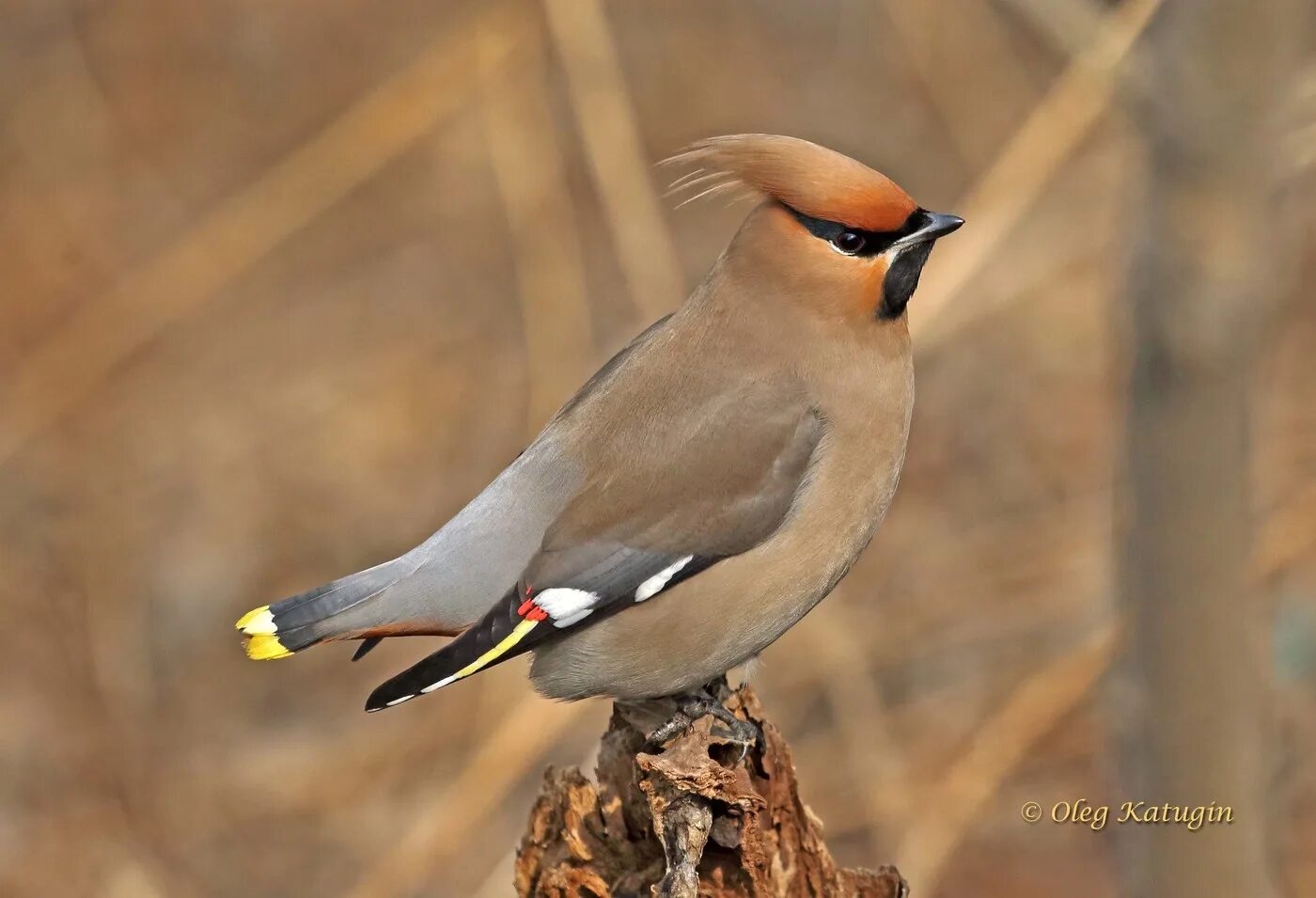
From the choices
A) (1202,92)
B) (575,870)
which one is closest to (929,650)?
(575,870)

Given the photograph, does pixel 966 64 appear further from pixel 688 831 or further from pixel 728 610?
pixel 688 831

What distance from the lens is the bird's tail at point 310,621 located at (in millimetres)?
3211

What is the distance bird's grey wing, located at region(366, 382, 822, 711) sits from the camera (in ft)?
10.7

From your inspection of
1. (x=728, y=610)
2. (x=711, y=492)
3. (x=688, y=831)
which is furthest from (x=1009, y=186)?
(x=688, y=831)

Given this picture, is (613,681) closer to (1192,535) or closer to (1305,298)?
(1192,535)

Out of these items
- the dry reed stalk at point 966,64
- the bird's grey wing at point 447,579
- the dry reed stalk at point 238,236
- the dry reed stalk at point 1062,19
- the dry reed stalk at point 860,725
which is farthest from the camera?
the dry reed stalk at point 966,64

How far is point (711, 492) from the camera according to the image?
329 centimetres

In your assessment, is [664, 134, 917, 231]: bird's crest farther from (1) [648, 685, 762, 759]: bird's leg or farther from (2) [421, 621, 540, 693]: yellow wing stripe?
(1) [648, 685, 762, 759]: bird's leg

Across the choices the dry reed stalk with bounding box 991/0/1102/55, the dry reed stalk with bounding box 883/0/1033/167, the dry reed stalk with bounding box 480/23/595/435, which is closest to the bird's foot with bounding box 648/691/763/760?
the dry reed stalk with bounding box 991/0/1102/55

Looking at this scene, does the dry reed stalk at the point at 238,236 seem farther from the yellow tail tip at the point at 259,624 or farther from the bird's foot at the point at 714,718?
the bird's foot at the point at 714,718

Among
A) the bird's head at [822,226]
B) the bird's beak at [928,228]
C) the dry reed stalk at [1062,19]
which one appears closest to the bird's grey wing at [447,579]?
the bird's head at [822,226]

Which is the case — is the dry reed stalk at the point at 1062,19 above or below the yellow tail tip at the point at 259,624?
above

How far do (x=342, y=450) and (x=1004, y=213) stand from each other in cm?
407

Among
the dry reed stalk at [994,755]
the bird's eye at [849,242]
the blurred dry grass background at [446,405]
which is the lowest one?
the dry reed stalk at [994,755]
